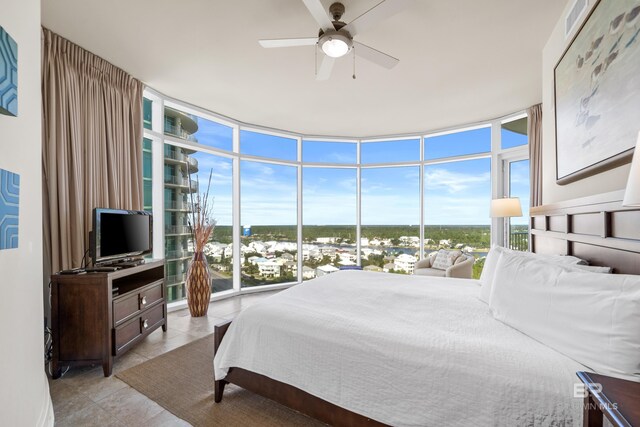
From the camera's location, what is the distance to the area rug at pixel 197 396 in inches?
68.9

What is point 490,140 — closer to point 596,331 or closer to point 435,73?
point 435,73

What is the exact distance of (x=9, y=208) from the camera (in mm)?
1236

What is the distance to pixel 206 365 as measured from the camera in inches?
94.9

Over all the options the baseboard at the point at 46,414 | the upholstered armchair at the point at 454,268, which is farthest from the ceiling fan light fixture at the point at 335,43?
the upholstered armchair at the point at 454,268

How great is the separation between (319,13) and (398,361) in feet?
6.79

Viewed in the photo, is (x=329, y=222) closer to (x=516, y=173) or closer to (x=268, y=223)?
(x=268, y=223)

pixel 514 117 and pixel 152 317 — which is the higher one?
pixel 514 117

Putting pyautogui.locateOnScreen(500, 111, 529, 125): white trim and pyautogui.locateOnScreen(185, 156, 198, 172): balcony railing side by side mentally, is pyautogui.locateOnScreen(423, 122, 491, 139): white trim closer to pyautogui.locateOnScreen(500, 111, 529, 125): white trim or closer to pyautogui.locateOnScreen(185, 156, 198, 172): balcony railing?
pyautogui.locateOnScreen(500, 111, 529, 125): white trim

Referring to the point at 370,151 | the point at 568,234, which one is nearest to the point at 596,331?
the point at 568,234

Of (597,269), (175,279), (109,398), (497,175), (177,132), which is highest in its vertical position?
(177,132)

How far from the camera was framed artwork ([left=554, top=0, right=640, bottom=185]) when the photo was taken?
128 centimetres

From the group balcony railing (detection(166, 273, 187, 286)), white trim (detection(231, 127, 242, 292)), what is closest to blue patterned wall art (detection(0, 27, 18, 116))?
balcony railing (detection(166, 273, 187, 286))

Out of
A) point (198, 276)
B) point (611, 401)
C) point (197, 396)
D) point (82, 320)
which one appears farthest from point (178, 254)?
point (611, 401)

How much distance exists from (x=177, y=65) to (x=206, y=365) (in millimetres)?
2866
